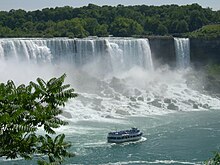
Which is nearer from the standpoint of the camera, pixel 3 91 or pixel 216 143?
pixel 3 91

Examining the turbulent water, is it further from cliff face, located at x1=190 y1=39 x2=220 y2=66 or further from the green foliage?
the green foliage

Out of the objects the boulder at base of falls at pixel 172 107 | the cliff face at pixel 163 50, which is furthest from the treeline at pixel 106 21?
the boulder at base of falls at pixel 172 107

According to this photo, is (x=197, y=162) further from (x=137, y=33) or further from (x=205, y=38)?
(x=137, y=33)

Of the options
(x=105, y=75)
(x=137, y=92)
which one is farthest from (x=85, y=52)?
(x=137, y=92)

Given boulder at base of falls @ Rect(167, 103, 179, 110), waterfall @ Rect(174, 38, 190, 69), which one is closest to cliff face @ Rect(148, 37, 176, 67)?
waterfall @ Rect(174, 38, 190, 69)

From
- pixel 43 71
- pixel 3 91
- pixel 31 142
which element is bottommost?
pixel 43 71

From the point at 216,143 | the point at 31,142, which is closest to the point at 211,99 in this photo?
the point at 216,143

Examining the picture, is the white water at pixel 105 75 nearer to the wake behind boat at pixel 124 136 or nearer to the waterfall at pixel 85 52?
the waterfall at pixel 85 52
